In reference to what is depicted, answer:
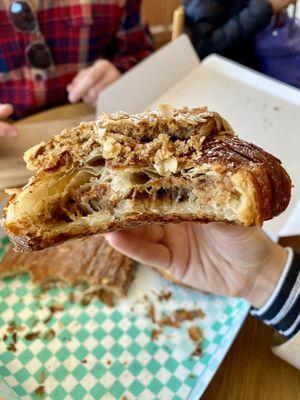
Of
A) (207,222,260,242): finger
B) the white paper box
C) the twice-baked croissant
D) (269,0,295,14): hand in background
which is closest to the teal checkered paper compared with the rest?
(207,222,260,242): finger

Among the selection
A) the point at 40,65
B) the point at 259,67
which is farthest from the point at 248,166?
the point at 259,67

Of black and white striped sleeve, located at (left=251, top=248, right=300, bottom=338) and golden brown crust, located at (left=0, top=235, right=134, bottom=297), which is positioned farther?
golden brown crust, located at (left=0, top=235, right=134, bottom=297)

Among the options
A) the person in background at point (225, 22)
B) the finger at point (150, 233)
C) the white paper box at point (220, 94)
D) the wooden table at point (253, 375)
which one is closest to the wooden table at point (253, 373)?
the wooden table at point (253, 375)

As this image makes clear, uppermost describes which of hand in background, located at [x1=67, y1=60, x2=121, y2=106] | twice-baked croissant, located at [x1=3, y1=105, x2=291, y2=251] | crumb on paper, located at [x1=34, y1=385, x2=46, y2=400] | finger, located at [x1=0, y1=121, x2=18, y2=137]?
twice-baked croissant, located at [x1=3, y1=105, x2=291, y2=251]

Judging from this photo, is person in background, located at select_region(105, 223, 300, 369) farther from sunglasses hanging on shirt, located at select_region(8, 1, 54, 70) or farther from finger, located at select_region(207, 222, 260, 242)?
sunglasses hanging on shirt, located at select_region(8, 1, 54, 70)

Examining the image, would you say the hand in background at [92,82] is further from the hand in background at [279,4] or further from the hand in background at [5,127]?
the hand in background at [279,4]

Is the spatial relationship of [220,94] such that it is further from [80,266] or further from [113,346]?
[113,346]

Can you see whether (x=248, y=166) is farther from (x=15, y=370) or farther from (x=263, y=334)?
(x=15, y=370)
